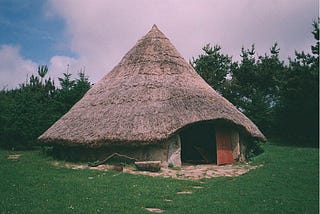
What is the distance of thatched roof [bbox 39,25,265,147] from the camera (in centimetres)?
1581

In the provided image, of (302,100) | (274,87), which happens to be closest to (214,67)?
(274,87)

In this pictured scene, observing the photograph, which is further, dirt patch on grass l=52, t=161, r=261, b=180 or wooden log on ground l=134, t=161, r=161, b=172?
wooden log on ground l=134, t=161, r=161, b=172

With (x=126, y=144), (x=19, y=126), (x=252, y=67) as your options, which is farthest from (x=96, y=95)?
(x=252, y=67)

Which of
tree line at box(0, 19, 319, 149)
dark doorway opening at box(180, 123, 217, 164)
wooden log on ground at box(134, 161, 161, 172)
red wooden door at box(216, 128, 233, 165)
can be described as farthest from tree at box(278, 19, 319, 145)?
wooden log on ground at box(134, 161, 161, 172)

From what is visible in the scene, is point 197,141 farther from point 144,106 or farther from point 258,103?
point 258,103

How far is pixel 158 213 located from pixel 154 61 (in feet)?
49.2

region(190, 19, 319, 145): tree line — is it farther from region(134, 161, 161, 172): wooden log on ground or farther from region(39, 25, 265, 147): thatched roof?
region(134, 161, 161, 172): wooden log on ground

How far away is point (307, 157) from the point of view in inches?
691

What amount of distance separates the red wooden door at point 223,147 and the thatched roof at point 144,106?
3.56ft

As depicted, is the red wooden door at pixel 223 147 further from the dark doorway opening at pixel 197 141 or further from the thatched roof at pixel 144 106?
the dark doorway opening at pixel 197 141

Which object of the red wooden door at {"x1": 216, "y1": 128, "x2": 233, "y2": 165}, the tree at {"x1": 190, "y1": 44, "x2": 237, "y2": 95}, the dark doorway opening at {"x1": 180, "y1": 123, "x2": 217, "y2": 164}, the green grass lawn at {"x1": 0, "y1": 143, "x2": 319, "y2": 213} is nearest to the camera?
the green grass lawn at {"x1": 0, "y1": 143, "x2": 319, "y2": 213}

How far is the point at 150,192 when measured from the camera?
10047 millimetres

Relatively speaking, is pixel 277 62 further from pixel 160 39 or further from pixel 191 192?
pixel 191 192

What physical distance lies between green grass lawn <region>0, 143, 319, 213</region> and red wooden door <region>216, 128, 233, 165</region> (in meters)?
3.24
